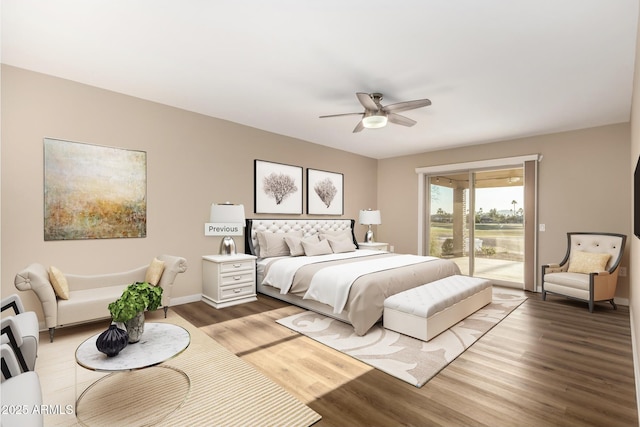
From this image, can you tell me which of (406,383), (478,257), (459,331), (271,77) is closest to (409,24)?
(271,77)

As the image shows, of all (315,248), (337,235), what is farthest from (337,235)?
(315,248)

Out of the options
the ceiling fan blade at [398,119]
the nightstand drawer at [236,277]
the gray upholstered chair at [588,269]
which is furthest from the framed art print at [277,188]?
the gray upholstered chair at [588,269]

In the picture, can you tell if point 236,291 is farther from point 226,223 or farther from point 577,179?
point 577,179

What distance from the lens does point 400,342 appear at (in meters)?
2.96

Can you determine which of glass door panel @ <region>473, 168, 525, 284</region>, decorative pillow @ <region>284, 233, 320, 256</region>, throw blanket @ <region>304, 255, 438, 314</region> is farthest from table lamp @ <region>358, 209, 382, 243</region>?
throw blanket @ <region>304, 255, 438, 314</region>

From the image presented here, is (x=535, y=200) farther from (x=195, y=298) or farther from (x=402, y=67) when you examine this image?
(x=195, y=298)

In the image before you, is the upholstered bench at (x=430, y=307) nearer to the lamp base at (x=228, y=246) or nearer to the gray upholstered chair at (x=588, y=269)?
the gray upholstered chair at (x=588, y=269)

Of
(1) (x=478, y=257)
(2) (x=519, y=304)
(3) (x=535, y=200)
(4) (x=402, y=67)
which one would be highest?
(4) (x=402, y=67)

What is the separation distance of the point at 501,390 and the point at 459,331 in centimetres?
108

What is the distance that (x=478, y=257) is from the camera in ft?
19.6

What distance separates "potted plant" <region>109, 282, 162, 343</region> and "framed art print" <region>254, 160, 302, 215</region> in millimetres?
2973

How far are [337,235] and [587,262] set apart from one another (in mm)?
3763

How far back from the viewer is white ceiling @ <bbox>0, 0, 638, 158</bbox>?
7.11ft

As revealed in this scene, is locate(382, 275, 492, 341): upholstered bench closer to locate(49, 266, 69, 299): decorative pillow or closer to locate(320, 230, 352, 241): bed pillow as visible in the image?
locate(320, 230, 352, 241): bed pillow
